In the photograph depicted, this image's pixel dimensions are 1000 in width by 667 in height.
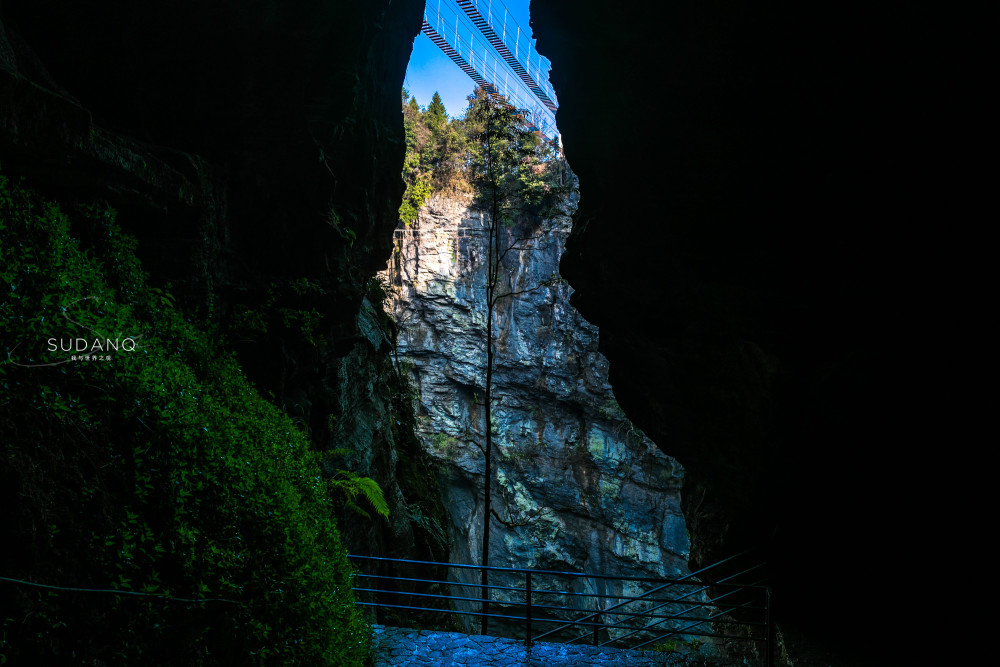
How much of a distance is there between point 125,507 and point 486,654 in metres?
4.37

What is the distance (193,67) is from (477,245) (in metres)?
22.9

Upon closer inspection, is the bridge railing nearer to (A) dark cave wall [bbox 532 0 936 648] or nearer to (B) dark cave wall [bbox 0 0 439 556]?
(B) dark cave wall [bbox 0 0 439 556]

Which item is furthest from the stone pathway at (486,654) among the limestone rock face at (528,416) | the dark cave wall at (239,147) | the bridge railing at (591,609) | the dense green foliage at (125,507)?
the limestone rock face at (528,416)

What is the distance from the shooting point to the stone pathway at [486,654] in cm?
604

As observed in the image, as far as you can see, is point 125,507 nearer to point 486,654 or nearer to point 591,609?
point 486,654

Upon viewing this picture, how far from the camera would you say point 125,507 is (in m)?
3.28

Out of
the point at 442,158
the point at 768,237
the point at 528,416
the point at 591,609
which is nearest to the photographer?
the point at 591,609

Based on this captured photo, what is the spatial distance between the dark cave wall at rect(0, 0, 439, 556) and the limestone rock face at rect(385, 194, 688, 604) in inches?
683

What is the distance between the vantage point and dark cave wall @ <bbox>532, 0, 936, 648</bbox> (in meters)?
5.97

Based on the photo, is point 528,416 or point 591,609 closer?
point 591,609

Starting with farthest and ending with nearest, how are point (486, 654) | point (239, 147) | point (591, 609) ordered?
1. point (239, 147)
2. point (591, 609)
3. point (486, 654)

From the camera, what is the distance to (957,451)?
23.1 ft

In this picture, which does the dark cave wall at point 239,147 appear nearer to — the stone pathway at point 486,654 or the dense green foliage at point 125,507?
the dense green foliage at point 125,507

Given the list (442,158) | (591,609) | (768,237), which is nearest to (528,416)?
(442,158)
